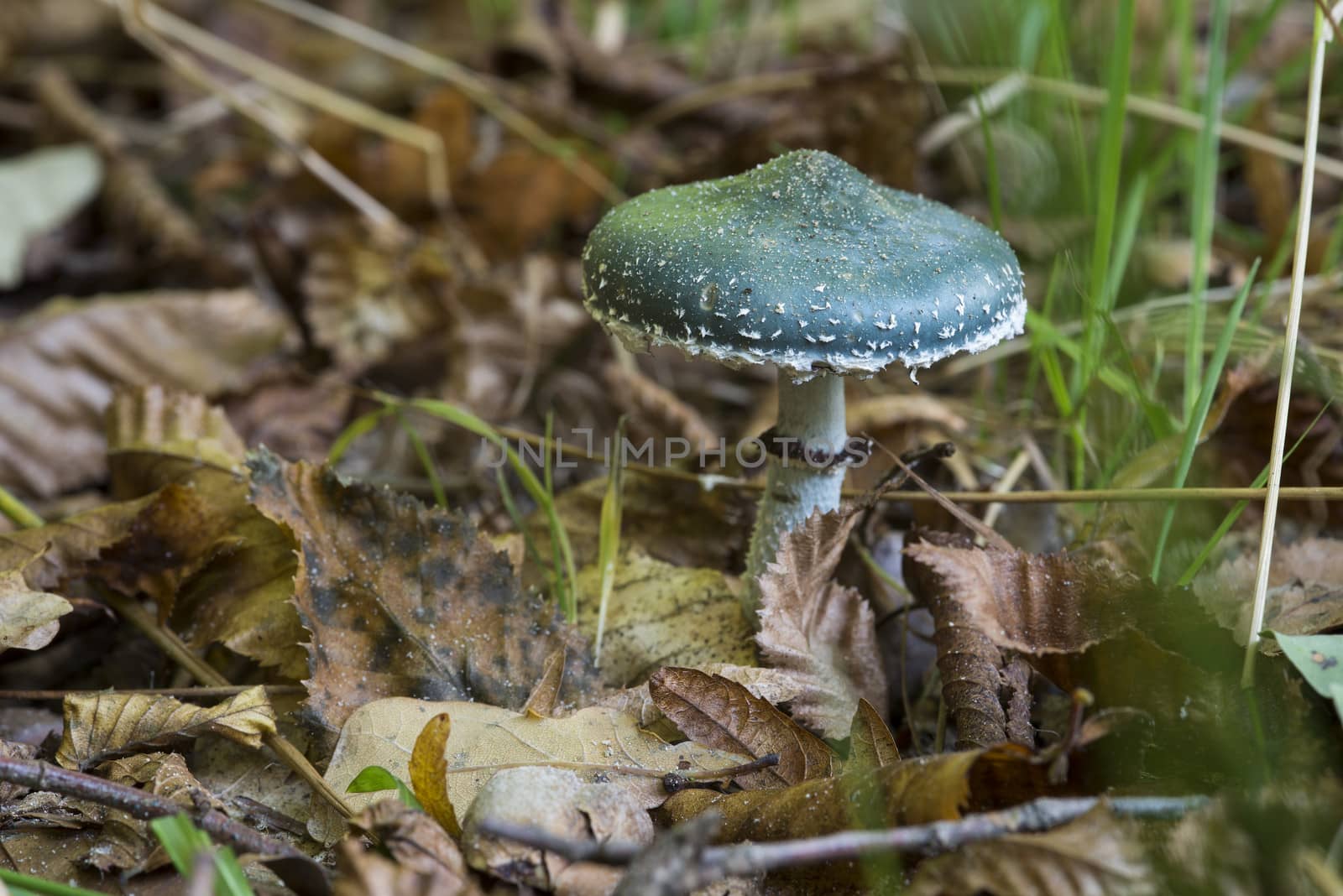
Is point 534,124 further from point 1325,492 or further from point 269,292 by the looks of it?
point 1325,492

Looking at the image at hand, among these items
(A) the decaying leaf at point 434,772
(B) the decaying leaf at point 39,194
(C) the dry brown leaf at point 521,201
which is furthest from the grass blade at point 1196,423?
(B) the decaying leaf at point 39,194

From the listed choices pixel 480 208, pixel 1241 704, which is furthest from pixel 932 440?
pixel 480 208

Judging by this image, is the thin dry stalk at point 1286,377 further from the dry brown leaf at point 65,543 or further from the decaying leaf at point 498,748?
the dry brown leaf at point 65,543

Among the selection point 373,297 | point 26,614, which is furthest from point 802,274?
point 373,297

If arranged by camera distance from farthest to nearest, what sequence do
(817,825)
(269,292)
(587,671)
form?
1. (269,292)
2. (587,671)
3. (817,825)

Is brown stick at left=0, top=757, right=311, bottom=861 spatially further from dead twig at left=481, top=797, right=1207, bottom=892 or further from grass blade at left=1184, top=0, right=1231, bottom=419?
grass blade at left=1184, top=0, right=1231, bottom=419
